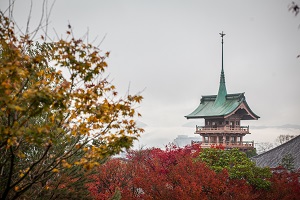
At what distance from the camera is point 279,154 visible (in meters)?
32.6

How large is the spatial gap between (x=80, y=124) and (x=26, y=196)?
4651mm

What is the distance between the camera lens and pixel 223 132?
39.6m

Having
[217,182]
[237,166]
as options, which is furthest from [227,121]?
[217,182]

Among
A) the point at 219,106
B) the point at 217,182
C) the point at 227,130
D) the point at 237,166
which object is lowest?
the point at 217,182

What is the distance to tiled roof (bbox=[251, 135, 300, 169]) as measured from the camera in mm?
31428

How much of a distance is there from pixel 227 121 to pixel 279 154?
30.6 feet

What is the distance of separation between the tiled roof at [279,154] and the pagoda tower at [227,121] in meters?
5.76

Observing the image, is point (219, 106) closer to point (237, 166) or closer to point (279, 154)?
point (279, 154)

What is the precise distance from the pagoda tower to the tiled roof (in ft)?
18.9

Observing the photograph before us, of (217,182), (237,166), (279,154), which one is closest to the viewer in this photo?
(217,182)

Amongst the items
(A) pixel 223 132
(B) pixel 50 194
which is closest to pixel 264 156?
(A) pixel 223 132

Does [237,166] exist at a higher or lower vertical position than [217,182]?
higher

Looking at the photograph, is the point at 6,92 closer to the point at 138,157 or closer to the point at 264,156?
the point at 138,157

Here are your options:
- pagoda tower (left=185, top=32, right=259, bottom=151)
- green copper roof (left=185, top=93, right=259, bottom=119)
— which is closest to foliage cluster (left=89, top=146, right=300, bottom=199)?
pagoda tower (left=185, top=32, right=259, bottom=151)
